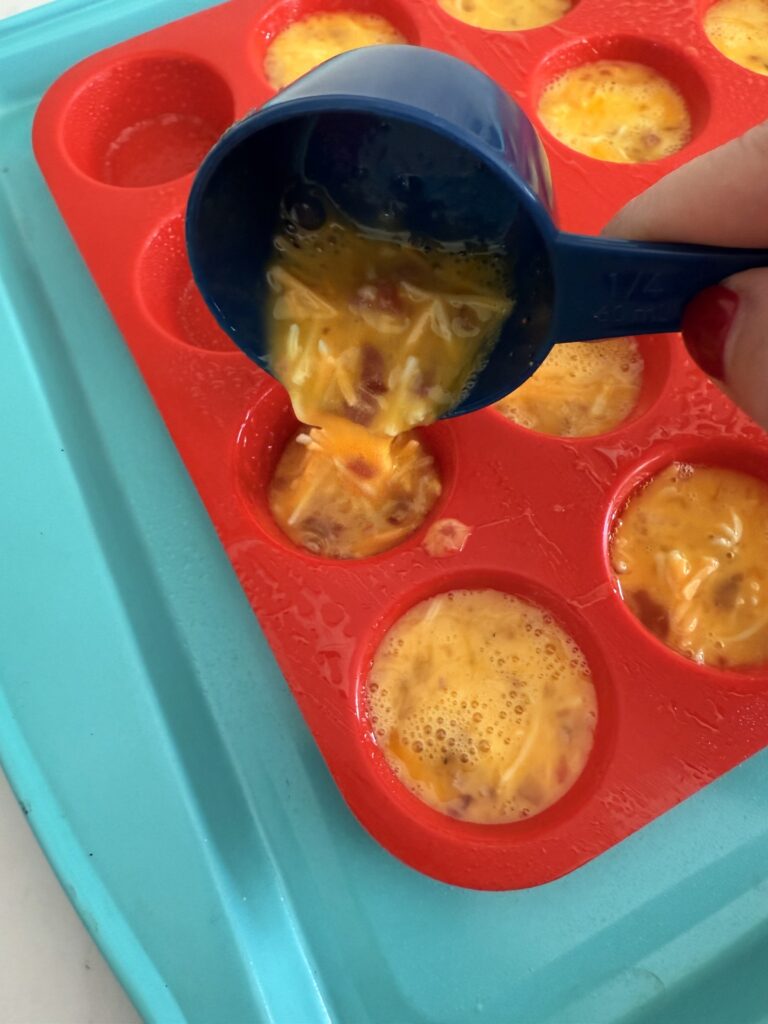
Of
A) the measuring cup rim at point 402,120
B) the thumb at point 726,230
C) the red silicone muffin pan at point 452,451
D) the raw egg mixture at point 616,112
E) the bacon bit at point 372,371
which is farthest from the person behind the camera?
A: the raw egg mixture at point 616,112

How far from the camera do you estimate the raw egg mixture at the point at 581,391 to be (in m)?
1.17

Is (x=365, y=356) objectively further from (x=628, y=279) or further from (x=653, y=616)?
(x=653, y=616)

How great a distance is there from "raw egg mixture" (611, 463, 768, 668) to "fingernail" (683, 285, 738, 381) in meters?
0.26

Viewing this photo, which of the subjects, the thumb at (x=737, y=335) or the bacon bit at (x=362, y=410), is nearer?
the thumb at (x=737, y=335)

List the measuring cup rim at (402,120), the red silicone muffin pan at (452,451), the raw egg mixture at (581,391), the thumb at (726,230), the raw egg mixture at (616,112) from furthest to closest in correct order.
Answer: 1. the raw egg mixture at (616,112)
2. the raw egg mixture at (581,391)
3. the red silicone muffin pan at (452,451)
4. the thumb at (726,230)
5. the measuring cup rim at (402,120)

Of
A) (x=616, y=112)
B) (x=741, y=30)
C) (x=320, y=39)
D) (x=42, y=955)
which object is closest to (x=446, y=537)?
(x=42, y=955)

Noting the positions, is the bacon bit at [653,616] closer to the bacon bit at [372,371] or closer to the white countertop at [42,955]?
the bacon bit at [372,371]

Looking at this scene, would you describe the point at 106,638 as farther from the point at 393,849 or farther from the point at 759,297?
the point at 759,297

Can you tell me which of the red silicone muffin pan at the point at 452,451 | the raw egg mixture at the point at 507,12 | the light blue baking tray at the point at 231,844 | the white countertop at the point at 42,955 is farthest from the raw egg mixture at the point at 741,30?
the white countertop at the point at 42,955

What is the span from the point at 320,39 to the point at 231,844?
127 cm

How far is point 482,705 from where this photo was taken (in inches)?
38.6

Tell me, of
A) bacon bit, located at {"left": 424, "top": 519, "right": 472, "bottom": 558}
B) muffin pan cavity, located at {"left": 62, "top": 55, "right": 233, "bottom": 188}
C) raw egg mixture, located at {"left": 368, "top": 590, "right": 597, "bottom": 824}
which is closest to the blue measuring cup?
bacon bit, located at {"left": 424, "top": 519, "right": 472, "bottom": 558}

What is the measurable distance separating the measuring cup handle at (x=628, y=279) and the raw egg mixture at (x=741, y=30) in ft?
2.84

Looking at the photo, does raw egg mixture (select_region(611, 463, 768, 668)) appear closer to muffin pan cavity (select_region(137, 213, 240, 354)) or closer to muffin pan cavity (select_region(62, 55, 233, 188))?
muffin pan cavity (select_region(137, 213, 240, 354))
